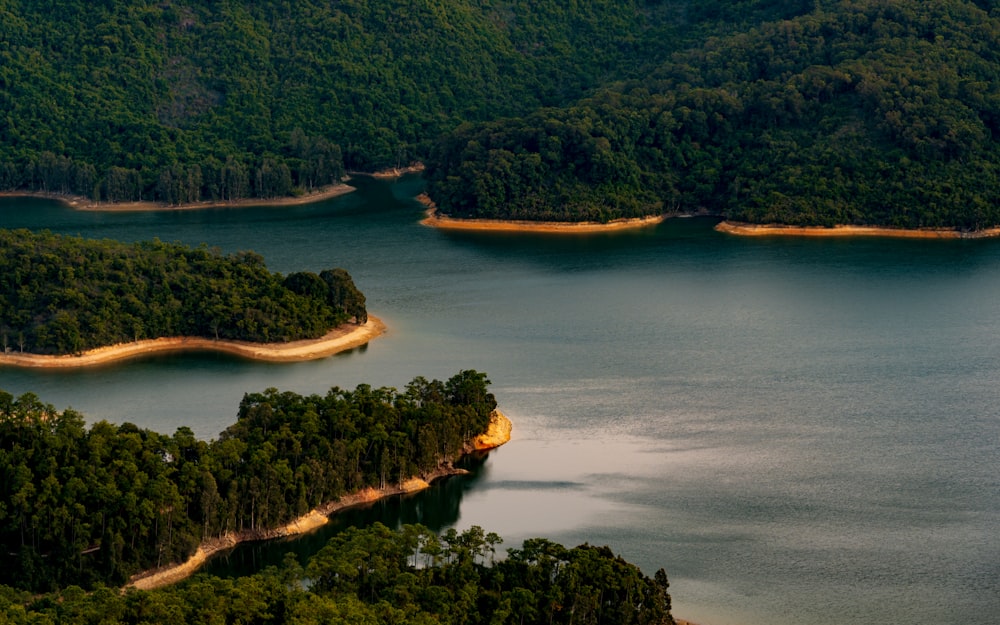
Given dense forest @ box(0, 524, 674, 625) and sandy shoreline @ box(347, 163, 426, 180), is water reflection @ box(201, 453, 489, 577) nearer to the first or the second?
dense forest @ box(0, 524, 674, 625)

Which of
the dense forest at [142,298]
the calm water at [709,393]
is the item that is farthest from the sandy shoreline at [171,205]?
the dense forest at [142,298]

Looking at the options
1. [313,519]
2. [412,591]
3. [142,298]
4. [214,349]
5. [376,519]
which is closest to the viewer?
[412,591]

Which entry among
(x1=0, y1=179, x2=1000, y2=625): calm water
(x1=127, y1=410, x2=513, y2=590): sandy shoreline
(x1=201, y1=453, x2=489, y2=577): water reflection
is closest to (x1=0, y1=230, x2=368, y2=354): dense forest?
(x1=0, y1=179, x2=1000, y2=625): calm water

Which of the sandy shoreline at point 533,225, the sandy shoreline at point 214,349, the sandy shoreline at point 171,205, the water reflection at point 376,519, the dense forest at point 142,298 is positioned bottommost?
the water reflection at point 376,519

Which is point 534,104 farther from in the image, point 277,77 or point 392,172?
point 277,77

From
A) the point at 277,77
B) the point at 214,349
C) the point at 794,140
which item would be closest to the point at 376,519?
the point at 214,349

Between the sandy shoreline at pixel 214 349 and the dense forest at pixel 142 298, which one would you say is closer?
the sandy shoreline at pixel 214 349

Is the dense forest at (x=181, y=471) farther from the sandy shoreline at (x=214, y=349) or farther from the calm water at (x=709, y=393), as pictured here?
the sandy shoreline at (x=214, y=349)
